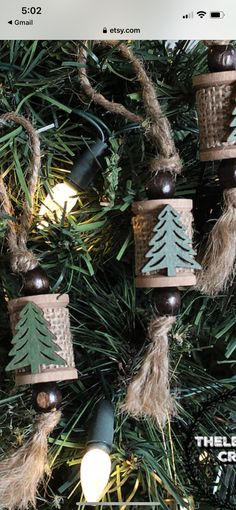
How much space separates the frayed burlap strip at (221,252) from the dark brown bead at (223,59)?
0.33 feet

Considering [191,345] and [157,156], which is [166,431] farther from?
[157,156]

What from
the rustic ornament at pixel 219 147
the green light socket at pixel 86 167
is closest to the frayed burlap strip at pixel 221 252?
the rustic ornament at pixel 219 147

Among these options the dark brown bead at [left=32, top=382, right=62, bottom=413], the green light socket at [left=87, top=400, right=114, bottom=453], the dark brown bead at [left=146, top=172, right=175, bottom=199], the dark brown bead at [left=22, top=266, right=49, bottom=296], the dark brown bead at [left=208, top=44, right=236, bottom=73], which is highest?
the dark brown bead at [left=208, top=44, right=236, bottom=73]

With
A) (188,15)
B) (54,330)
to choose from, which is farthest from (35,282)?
(188,15)

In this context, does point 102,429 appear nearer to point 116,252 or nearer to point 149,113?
point 116,252

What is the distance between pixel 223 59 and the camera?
536 mm

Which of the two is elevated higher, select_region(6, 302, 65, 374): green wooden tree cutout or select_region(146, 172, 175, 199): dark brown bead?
select_region(146, 172, 175, 199): dark brown bead

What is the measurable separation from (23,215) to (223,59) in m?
0.21

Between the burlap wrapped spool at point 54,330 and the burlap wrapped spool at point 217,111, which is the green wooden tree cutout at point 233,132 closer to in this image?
the burlap wrapped spool at point 217,111

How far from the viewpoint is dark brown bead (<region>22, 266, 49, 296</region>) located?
535 mm

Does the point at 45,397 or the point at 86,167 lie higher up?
the point at 86,167

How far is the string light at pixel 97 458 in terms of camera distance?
20.5 inches

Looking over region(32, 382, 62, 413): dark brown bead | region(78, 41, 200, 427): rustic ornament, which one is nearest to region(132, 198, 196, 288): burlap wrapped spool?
region(78, 41, 200, 427): rustic ornament

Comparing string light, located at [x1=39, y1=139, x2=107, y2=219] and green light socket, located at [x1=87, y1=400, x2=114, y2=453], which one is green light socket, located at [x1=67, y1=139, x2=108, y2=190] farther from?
green light socket, located at [x1=87, y1=400, x2=114, y2=453]
